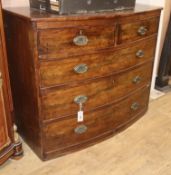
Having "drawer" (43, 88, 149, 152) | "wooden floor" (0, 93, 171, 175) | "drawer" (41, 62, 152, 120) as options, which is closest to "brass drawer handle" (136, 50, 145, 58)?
"drawer" (41, 62, 152, 120)

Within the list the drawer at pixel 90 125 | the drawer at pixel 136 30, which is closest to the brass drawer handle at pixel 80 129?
the drawer at pixel 90 125

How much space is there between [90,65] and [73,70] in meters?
0.12

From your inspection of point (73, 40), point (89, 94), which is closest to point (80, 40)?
point (73, 40)

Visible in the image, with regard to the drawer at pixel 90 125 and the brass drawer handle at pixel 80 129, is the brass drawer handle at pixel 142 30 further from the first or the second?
the brass drawer handle at pixel 80 129

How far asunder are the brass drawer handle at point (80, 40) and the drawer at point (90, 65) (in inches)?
3.4

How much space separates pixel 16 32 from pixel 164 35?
1726 millimetres

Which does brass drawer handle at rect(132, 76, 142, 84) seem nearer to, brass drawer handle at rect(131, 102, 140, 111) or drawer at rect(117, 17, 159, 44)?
brass drawer handle at rect(131, 102, 140, 111)

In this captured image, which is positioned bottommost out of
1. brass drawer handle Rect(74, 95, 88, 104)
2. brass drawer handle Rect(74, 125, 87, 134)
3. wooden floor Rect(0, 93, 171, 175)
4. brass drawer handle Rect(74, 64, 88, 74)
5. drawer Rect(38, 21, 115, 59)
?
wooden floor Rect(0, 93, 171, 175)

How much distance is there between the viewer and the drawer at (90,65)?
4.66ft

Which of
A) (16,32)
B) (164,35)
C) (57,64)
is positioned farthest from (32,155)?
(164,35)

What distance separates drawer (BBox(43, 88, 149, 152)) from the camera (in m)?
1.61

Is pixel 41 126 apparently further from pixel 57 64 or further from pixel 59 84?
pixel 57 64

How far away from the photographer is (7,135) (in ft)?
5.16

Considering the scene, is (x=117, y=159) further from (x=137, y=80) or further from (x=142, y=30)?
(x=142, y=30)
